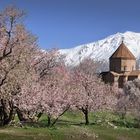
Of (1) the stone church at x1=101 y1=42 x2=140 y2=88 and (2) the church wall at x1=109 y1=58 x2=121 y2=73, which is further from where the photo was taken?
(2) the church wall at x1=109 y1=58 x2=121 y2=73

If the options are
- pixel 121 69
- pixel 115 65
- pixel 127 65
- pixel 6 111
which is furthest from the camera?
pixel 115 65

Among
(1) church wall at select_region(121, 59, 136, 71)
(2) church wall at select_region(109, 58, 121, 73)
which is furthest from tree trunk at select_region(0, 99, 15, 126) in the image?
(1) church wall at select_region(121, 59, 136, 71)

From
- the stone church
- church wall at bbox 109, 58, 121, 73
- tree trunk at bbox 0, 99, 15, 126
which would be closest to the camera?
tree trunk at bbox 0, 99, 15, 126

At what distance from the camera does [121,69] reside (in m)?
144

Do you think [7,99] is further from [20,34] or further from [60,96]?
[60,96]

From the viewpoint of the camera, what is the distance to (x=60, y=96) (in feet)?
173

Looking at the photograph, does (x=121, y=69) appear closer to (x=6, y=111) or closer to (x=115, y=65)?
(x=115, y=65)

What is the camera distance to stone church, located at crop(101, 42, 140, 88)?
464 ft

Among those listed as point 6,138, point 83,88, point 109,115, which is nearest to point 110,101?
point 83,88

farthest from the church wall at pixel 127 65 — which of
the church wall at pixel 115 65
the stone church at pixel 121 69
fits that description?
the church wall at pixel 115 65

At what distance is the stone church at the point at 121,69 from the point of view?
141425 millimetres

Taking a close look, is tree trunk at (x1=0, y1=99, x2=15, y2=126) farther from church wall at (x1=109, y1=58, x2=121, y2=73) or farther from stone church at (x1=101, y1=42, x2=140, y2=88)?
church wall at (x1=109, y1=58, x2=121, y2=73)

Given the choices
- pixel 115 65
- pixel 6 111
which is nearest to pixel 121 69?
pixel 115 65

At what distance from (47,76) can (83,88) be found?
785cm
